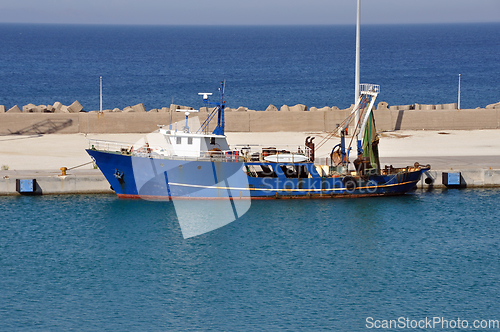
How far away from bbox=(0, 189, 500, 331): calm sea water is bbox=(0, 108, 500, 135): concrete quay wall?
1313 cm

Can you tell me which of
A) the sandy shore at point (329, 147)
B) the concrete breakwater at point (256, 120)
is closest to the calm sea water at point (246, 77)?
the concrete breakwater at point (256, 120)

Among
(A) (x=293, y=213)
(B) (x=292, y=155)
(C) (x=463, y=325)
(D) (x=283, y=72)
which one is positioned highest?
(D) (x=283, y=72)

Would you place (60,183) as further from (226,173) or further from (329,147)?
(329,147)

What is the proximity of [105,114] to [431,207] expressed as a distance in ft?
82.6

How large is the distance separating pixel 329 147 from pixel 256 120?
25.2 ft

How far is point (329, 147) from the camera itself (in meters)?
45.3

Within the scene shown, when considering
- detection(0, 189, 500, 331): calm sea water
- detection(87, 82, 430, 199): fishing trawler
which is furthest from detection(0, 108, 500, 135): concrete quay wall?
detection(0, 189, 500, 331): calm sea water

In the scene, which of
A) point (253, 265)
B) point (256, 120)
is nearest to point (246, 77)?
point (256, 120)

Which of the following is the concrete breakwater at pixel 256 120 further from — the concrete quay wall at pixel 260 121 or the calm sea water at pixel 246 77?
the calm sea water at pixel 246 77

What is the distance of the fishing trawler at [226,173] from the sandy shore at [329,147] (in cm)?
300

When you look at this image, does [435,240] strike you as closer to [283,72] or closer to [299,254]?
[299,254]

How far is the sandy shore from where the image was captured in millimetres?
41156

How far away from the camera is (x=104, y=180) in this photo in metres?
38.1

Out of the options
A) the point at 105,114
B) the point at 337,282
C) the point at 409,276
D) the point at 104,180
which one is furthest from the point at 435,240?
the point at 105,114
